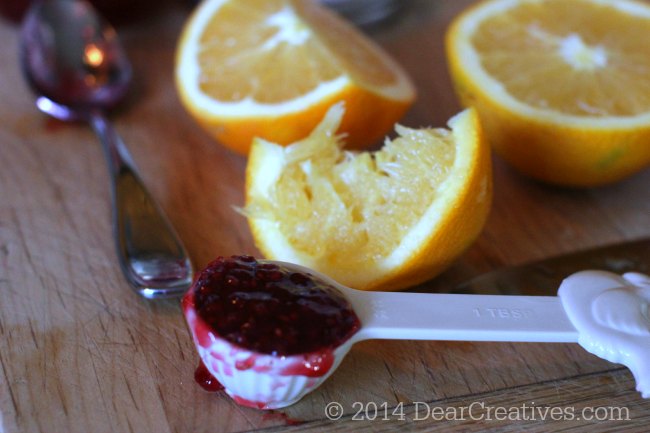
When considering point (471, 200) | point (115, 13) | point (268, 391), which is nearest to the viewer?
point (268, 391)

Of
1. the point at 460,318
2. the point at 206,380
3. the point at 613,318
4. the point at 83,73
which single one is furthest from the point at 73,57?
the point at 613,318

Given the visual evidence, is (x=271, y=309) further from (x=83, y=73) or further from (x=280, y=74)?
(x=83, y=73)

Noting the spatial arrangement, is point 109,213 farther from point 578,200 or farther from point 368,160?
point 578,200

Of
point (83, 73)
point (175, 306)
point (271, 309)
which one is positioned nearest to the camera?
→ point (271, 309)

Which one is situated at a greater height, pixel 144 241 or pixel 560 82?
pixel 560 82

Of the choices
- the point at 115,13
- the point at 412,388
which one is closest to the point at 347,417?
the point at 412,388

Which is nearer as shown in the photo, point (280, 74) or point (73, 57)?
point (280, 74)

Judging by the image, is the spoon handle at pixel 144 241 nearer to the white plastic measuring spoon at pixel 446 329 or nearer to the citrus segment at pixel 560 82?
the white plastic measuring spoon at pixel 446 329
